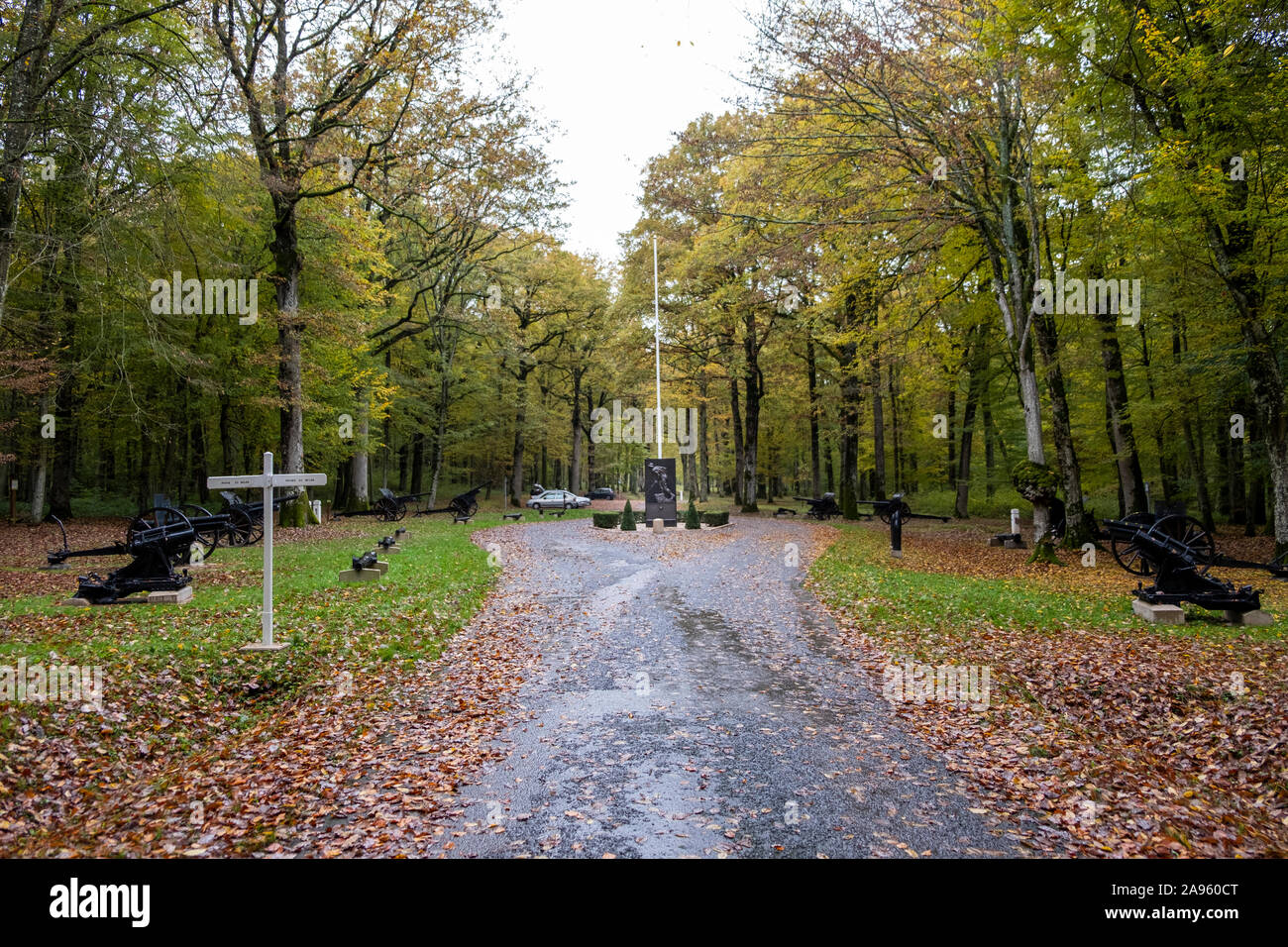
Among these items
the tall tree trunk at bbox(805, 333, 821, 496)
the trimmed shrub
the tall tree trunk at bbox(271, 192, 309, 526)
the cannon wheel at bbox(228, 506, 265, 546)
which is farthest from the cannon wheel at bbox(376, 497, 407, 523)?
the tall tree trunk at bbox(805, 333, 821, 496)

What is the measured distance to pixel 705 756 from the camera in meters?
4.61

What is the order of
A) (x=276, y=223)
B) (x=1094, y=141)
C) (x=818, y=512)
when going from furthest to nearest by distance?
(x=818, y=512), (x=276, y=223), (x=1094, y=141)

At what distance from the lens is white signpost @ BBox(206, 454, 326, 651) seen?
6527 millimetres

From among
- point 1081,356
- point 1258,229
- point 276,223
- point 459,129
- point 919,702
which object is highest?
point 459,129

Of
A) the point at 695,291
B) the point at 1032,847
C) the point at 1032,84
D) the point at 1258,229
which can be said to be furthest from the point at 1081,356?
the point at 1032,847

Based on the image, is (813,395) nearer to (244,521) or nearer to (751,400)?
(751,400)

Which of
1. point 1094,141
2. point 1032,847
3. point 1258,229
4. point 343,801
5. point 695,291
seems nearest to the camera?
point 1032,847

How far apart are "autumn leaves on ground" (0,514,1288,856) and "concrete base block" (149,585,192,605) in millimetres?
182

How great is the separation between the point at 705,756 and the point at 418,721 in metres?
2.46

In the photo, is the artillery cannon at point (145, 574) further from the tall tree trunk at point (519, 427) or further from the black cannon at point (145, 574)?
the tall tree trunk at point (519, 427)

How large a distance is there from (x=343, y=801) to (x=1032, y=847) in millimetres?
3982

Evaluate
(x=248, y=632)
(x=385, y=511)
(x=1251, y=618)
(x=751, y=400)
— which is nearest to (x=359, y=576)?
(x=248, y=632)
